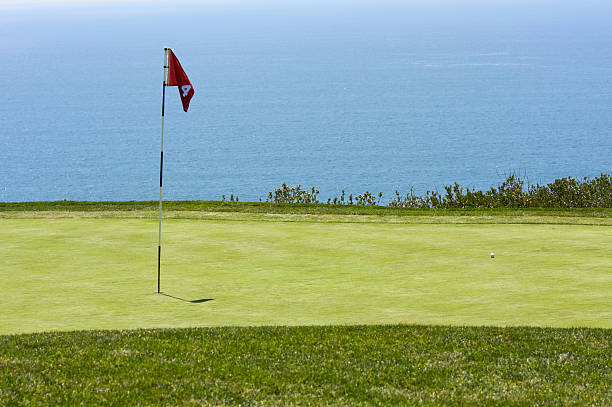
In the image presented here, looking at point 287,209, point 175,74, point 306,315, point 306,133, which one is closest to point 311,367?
point 306,315

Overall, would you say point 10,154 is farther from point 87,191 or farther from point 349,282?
point 349,282

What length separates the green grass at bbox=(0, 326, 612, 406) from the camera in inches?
307

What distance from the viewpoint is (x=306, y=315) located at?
394 inches

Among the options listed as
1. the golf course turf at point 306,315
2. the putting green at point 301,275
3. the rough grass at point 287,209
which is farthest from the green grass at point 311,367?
Answer: the rough grass at point 287,209

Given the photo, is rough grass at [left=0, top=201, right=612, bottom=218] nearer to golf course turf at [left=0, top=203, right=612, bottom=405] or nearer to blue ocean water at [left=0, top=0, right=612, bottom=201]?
golf course turf at [left=0, top=203, right=612, bottom=405]

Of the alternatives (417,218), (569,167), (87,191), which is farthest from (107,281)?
(569,167)

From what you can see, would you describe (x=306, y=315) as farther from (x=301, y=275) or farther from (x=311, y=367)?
(x=301, y=275)

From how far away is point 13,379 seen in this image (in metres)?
8.10

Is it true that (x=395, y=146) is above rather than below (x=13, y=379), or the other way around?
above

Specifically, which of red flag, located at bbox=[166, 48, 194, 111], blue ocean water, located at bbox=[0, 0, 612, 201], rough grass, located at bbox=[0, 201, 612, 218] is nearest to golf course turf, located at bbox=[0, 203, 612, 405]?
red flag, located at bbox=[166, 48, 194, 111]

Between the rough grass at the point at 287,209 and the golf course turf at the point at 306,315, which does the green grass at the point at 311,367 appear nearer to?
the golf course turf at the point at 306,315

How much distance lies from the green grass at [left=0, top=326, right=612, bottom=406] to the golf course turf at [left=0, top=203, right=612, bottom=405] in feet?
0.08

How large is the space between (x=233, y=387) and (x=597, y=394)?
3574 millimetres

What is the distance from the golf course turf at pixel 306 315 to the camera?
806cm
